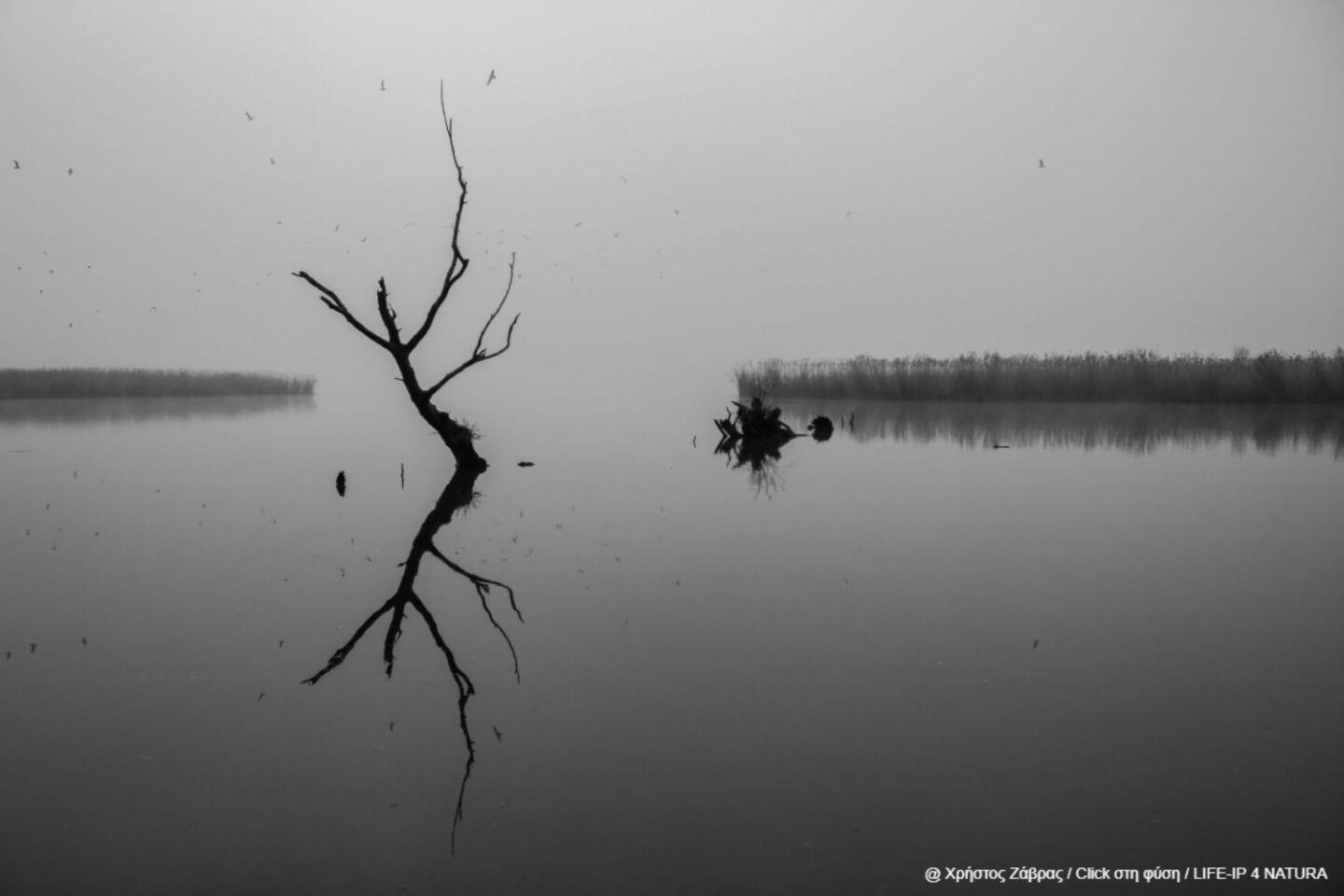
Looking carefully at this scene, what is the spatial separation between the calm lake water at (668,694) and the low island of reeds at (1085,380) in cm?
1113

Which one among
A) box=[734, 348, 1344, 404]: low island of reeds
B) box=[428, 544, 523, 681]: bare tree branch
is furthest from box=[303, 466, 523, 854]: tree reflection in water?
box=[734, 348, 1344, 404]: low island of reeds

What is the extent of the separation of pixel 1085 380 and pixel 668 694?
18.3 m

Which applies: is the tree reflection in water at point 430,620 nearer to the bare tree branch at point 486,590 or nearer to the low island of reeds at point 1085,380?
the bare tree branch at point 486,590

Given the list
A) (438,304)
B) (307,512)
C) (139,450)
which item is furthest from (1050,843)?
(139,450)

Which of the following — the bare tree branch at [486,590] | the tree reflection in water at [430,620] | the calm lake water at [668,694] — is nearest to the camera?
the calm lake water at [668,694]

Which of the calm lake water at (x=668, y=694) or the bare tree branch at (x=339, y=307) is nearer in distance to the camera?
the calm lake water at (x=668, y=694)

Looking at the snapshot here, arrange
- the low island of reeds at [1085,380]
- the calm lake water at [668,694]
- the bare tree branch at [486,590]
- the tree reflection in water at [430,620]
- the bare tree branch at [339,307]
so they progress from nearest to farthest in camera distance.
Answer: the calm lake water at [668,694] < the tree reflection in water at [430,620] < the bare tree branch at [486,590] < the bare tree branch at [339,307] < the low island of reeds at [1085,380]

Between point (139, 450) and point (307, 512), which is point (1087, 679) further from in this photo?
point (139, 450)

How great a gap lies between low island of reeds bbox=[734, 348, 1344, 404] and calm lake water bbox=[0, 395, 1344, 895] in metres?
11.1

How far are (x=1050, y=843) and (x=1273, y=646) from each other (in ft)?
6.99

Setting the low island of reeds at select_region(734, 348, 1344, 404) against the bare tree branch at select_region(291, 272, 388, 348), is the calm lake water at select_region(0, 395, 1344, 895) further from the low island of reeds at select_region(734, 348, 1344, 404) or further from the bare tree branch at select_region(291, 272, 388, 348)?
the low island of reeds at select_region(734, 348, 1344, 404)

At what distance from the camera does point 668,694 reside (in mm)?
3389

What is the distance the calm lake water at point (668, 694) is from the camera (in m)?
2.39

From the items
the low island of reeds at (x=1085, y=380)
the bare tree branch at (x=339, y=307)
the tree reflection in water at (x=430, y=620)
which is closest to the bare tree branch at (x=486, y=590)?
the tree reflection in water at (x=430, y=620)
